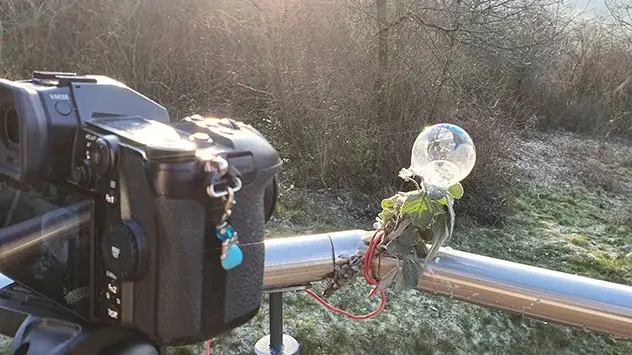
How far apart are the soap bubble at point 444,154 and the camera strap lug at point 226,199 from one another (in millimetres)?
362

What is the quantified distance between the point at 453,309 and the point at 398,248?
2.20m

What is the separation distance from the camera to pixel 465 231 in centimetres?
415

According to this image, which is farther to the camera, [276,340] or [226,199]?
[276,340]

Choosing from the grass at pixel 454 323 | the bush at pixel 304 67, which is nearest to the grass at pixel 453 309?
the grass at pixel 454 323

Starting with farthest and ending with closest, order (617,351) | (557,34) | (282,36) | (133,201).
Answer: (557,34)
(282,36)
(617,351)
(133,201)

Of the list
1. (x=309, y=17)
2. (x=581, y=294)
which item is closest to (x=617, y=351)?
(x=581, y=294)

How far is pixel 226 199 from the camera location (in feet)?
2.17

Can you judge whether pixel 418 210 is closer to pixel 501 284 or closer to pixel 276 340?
pixel 501 284

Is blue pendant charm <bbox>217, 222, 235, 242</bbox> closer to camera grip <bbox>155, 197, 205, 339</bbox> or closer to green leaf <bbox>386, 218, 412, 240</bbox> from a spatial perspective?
camera grip <bbox>155, 197, 205, 339</bbox>

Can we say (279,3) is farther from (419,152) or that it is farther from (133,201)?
(133,201)

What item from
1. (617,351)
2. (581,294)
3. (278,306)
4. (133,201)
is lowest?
(617,351)

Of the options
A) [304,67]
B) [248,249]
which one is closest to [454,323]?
[304,67]

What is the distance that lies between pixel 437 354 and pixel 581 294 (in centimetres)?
202

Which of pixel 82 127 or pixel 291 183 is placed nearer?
pixel 82 127
